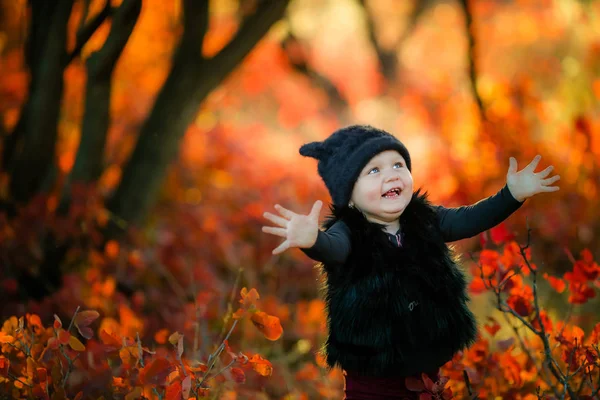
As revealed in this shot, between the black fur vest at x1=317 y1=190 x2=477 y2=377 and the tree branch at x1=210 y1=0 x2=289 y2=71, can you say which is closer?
the black fur vest at x1=317 y1=190 x2=477 y2=377

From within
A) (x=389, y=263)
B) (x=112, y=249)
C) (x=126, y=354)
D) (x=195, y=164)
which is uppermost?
(x=389, y=263)

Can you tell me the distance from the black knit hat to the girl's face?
0.03 m

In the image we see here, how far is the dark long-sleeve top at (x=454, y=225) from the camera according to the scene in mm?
2262

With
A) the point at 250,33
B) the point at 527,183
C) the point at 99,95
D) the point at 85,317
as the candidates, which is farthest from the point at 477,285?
the point at 99,95

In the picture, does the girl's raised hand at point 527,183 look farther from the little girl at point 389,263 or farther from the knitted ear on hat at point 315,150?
the knitted ear on hat at point 315,150

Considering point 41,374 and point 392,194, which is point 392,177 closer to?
point 392,194

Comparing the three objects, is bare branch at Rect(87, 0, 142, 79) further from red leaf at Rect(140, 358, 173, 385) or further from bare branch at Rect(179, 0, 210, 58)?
red leaf at Rect(140, 358, 173, 385)

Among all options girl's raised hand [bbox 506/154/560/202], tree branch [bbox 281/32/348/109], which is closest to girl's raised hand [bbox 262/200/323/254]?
girl's raised hand [bbox 506/154/560/202]

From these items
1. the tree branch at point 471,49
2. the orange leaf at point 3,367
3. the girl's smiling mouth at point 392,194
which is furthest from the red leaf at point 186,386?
the tree branch at point 471,49

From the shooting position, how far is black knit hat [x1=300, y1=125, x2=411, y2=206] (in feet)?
8.14

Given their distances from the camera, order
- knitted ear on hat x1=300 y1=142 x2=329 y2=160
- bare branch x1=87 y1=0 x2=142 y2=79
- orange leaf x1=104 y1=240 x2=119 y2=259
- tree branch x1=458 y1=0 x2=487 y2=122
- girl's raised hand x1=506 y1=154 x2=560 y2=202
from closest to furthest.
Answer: girl's raised hand x1=506 y1=154 x2=560 y2=202
knitted ear on hat x1=300 y1=142 x2=329 y2=160
bare branch x1=87 y1=0 x2=142 y2=79
orange leaf x1=104 y1=240 x2=119 y2=259
tree branch x1=458 y1=0 x2=487 y2=122

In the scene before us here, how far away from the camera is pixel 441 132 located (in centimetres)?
808

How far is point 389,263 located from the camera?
7.84 feet

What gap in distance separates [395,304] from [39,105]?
3308 mm
